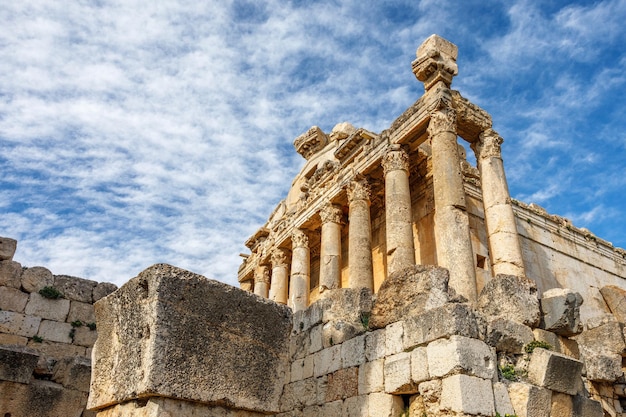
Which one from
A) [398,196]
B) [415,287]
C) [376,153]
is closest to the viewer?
[415,287]

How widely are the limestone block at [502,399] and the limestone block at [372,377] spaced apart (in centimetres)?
127

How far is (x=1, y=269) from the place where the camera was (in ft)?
32.3

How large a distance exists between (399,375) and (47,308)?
23.8ft

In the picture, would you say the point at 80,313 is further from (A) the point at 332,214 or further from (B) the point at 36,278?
(A) the point at 332,214

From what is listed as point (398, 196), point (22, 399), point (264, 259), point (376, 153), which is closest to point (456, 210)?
point (398, 196)

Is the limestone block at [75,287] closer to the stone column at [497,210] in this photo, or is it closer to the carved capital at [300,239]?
the stone column at [497,210]

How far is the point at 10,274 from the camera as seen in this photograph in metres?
9.88

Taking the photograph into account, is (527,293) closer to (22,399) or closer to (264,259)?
(22,399)

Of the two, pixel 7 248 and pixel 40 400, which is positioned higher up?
pixel 7 248

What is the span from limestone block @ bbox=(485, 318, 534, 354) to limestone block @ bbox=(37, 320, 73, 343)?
7.86 meters

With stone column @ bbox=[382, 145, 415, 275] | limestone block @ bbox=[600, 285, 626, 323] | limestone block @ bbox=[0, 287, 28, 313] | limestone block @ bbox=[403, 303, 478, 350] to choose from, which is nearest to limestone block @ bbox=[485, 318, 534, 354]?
limestone block @ bbox=[403, 303, 478, 350]

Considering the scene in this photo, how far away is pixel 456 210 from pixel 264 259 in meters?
12.0

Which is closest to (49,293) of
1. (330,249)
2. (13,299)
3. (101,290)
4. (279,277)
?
(13,299)

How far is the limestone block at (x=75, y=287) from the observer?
10273 millimetres
